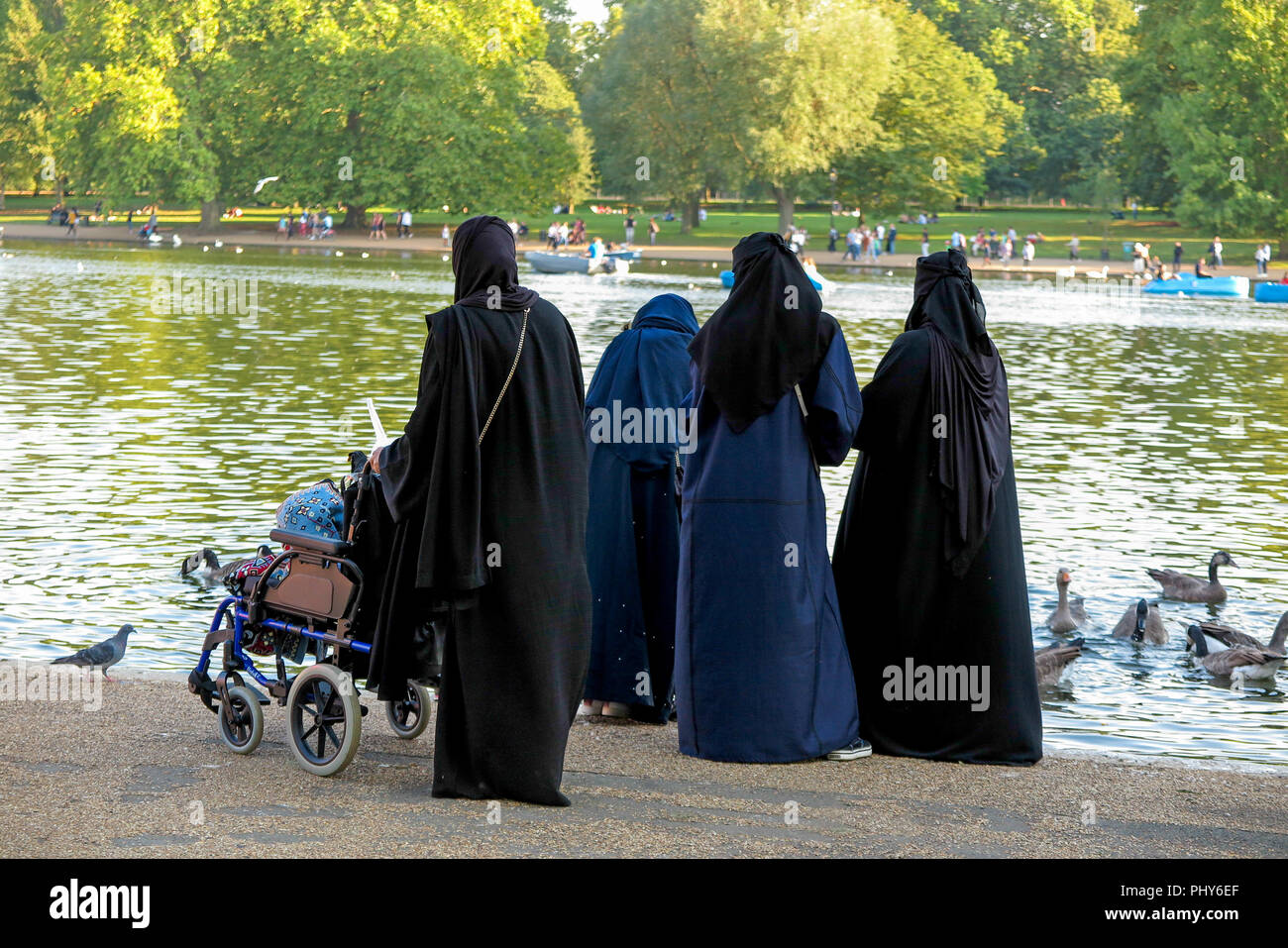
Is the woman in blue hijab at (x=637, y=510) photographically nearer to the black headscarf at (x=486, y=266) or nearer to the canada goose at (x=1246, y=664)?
the black headscarf at (x=486, y=266)

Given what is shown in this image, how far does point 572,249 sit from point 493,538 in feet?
187

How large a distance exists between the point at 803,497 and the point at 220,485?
9843mm

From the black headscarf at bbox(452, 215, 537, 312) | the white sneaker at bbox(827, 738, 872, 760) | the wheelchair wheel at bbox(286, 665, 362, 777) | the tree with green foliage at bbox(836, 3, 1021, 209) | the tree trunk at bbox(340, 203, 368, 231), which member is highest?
the tree with green foliage at bbox(836, 3, 1021, 209)

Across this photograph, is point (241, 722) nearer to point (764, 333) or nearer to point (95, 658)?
point (764, 333)

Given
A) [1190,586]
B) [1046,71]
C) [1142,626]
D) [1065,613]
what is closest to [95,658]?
[1065,613]

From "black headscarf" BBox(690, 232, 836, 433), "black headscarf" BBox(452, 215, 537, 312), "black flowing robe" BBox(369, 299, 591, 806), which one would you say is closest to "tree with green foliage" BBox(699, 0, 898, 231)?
"black headscarf" BBox(690, 232, 836, 433)

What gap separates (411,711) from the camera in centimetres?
656

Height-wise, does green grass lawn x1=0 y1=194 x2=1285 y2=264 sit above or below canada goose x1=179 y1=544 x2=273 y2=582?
above

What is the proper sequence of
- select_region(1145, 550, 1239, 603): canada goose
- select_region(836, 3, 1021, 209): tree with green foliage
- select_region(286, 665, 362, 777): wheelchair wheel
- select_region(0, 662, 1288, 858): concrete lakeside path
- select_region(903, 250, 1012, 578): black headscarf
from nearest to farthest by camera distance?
select_region(0, 662, 1288, 858): concrete lakeside path → select_region(286, 665, 362, 777): wheelchair wheel → select_region(903, 250, 1012, 578): black headscarf → select_region(1145, 550, 1239, 603): canada goose → select_region(836, 3, 1021, 209): tree with green foliage

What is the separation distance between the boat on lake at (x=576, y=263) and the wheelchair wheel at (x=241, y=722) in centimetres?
4246

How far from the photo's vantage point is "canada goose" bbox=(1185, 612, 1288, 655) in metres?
10.0

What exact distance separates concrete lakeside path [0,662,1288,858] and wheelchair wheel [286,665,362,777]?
87 mm

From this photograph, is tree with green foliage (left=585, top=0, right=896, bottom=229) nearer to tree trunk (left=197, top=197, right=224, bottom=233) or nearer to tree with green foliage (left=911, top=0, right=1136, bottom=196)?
tree trunk (left=197, top=197, right=224, bottom=233)

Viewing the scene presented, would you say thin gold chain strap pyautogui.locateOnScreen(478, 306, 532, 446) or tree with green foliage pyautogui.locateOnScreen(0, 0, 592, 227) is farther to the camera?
tree with green foliage pyautogui.locateOnScreen(0, 0, 592, 227)
